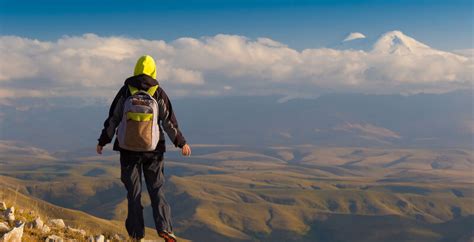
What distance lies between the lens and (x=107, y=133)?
12055 millimetres

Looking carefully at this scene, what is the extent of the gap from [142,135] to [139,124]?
24 cm

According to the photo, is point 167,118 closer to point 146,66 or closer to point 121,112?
point 121,112

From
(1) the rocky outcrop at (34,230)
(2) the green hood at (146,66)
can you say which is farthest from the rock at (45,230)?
(2) the green hood at (146,66)

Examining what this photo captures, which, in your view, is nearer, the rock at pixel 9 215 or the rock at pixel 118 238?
the rock at pixel 9 215

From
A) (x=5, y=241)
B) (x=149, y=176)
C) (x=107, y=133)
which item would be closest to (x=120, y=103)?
(x=107, y=133)

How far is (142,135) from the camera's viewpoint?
1162 centimetres

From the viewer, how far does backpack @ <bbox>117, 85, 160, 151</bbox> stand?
38.1 ft

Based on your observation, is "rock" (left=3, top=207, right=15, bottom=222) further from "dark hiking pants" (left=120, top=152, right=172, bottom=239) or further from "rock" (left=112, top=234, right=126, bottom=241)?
"dark hiking pants" (left=120, top=152, right=172, bottom=239)

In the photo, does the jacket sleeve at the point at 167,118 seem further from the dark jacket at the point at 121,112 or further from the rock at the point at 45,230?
the rock at the point at 45,230

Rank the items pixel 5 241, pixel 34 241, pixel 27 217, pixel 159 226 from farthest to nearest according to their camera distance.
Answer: pixel 27 217
pixel 159 226
pixel 34 241
pixel 5 241

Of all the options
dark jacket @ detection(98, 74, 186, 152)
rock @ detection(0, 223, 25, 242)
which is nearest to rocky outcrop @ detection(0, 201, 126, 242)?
rock @ detection(0, 223, 25, 242)

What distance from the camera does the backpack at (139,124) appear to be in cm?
1160

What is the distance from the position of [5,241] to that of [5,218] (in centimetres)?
314

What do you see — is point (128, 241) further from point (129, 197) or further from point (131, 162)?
point (131, 162)
